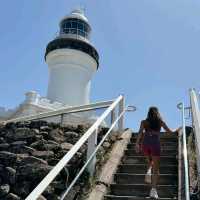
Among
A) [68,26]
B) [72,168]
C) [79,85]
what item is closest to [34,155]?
[72,168]

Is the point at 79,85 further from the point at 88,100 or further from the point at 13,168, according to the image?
A: the point at 13,168

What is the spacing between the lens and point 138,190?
22.9 feet

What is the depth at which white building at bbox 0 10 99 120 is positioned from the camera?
2373cm

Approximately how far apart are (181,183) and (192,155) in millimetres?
1389

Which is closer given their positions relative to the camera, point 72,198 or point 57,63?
point 72,198

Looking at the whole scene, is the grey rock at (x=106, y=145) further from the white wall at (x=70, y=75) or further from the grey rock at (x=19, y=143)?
the white wall at (x=70, y=75)

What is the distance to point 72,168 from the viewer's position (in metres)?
7.67

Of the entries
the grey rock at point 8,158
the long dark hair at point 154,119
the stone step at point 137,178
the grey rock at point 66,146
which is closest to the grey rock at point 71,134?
the grey rock at point 66,146

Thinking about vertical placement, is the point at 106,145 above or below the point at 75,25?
below

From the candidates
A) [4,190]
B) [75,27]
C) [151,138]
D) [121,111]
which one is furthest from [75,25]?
[151,138]

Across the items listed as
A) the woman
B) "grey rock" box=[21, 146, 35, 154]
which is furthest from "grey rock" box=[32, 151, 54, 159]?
the woman

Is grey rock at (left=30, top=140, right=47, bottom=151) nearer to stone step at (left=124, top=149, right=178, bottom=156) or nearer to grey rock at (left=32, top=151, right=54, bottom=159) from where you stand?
grey rock at (left=32, top=151, right=54, bottom=159)

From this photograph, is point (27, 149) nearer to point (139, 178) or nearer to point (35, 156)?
point (35, 156)

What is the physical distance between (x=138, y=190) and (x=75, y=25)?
19.6 metres
